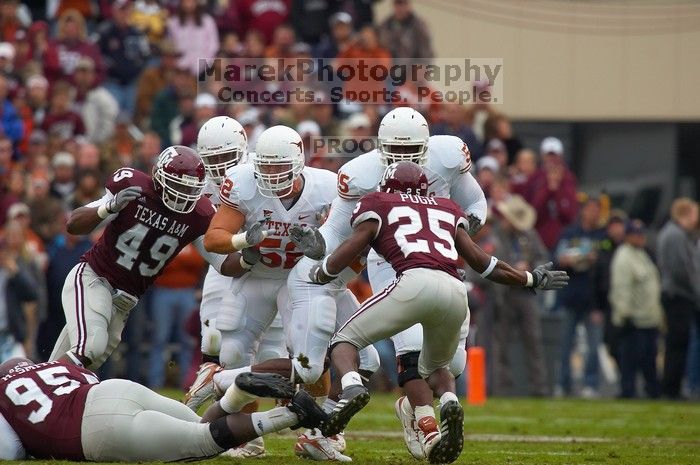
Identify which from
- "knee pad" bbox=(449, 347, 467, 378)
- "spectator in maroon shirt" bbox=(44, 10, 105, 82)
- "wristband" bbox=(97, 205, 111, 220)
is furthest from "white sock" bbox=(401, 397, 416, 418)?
"spectator in maroon shirt" bbox=(44, 10, 105, 82)

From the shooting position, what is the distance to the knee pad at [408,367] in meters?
7.59

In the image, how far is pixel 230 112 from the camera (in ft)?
48.4

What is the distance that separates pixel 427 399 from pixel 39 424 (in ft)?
6.72

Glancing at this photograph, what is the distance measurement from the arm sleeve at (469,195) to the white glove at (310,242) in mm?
1259

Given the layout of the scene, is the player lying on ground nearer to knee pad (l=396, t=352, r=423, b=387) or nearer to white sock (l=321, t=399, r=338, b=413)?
white sock (l=321, t=399, r=338, b=413)

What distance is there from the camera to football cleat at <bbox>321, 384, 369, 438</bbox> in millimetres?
6723

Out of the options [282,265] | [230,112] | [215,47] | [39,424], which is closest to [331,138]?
[230,112]

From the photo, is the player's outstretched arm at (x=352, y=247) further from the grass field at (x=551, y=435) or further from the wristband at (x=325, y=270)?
the grass field at (x=551, y=435)

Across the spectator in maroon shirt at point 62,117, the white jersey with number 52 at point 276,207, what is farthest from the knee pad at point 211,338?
the spectator in maroon shirt at point 62,117

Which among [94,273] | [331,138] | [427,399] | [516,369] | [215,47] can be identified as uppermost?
[215,47]

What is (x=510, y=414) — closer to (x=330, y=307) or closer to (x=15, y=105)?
(x=330, y=307)

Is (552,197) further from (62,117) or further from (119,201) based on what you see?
(119,201)

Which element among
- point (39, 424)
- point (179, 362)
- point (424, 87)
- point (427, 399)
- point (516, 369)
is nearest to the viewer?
point (39, 424)

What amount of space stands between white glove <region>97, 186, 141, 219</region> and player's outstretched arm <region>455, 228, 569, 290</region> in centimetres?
192
